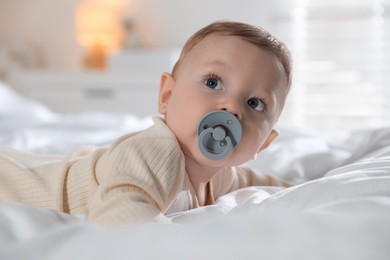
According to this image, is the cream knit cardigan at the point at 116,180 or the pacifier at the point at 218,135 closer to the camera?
the cream knit cardigan at the point at 116,180

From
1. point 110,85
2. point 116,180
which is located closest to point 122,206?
point 116,180

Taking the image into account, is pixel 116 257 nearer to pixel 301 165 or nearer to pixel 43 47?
pixel 301 165

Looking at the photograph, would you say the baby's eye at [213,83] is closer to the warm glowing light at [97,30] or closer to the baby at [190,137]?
the baby at [190,137]

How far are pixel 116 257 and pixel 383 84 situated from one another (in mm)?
3730

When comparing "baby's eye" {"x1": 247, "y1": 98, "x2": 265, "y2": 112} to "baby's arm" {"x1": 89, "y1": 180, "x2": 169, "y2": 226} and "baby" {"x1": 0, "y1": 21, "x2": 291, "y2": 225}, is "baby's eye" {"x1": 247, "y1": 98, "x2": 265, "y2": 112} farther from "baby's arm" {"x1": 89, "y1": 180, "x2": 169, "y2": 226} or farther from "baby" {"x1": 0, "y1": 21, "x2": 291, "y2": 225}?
"baby's arm" {"x1": 89, "y1": 180, "x2": 169, "y2": 226}

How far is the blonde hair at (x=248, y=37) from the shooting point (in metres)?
1.08

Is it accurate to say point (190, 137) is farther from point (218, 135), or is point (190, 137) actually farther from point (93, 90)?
point (93, 90)

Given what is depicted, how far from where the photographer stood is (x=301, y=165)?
1.52 meters

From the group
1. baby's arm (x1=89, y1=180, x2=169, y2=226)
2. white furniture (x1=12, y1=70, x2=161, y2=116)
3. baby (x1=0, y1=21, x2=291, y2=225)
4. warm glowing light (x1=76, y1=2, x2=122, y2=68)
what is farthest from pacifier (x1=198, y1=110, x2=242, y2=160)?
warm glowing light (x1=76, y1=2, x2=122, y2=68)

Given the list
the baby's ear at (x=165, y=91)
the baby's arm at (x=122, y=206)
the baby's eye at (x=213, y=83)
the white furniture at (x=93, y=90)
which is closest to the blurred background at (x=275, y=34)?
the white furniture at (x=93, y=90)

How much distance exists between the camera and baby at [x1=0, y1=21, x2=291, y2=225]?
0.95m

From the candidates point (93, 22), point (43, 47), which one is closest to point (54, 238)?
point (93, 22)

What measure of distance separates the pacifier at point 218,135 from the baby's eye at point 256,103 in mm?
81

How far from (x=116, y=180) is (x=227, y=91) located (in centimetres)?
26
